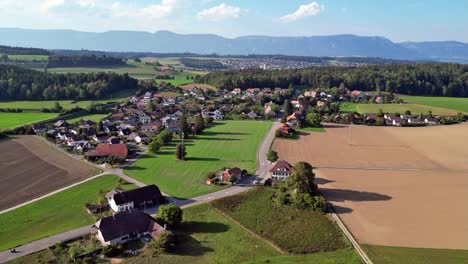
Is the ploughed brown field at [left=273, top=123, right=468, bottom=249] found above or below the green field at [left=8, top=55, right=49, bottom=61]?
below

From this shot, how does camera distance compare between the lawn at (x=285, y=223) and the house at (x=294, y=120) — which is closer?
the lawn at (x=285, y=223)

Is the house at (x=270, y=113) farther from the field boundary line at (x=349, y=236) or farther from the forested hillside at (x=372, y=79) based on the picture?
the field boundary line at (x=349, y=236)

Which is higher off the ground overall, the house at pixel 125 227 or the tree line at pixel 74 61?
the tree line at pixel 74 61

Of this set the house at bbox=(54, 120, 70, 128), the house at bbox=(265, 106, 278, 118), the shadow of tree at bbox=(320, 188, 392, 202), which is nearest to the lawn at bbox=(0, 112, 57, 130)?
the house at bbox=(54, 120, 70, 128)

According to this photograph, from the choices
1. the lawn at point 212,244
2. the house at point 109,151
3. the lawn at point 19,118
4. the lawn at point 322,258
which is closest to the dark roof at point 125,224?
the lawn at point 212,244

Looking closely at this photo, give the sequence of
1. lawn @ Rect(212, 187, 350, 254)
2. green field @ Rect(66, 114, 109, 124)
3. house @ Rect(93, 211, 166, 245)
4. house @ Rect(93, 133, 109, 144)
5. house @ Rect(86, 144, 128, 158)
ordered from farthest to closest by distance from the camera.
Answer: green field @ Rect(66, 114, 109, 124) → house @ Rect(93, 133, 109, 144) → house @ Rect(86, 144, 128, 158) → house @ Rect(93, 211, 166, 245) → lawn @ Rect(212, 187, 350, 254)

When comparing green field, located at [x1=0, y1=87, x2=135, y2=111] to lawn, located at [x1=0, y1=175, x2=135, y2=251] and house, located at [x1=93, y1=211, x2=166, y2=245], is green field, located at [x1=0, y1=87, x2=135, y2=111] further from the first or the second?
house, located at [x1=93, y1=211, x2=166, y2=245]

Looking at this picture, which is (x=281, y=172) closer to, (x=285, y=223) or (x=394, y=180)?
(x=285, y=223)

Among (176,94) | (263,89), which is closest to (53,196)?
(176,94)
